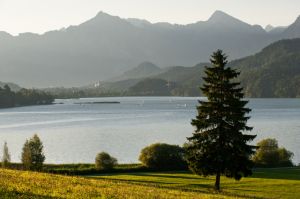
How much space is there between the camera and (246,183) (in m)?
58.9

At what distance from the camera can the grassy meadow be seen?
75.4 feet

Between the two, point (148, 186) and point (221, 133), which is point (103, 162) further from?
point (148, 186)

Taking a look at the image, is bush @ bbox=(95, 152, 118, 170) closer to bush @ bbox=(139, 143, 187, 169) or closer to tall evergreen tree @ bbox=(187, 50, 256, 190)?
bush @ bbox=(139, 143, 187, 169)

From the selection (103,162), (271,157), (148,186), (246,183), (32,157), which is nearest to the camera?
(148,186)

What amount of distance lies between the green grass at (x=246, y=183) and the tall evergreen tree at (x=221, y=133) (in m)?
2.27

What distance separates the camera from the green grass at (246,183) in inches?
1965

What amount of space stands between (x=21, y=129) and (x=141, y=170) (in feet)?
356

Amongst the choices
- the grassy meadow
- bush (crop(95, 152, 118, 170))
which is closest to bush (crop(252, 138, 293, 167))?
the grassy meadow

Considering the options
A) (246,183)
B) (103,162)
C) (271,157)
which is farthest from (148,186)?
(271,157)

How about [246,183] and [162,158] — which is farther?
[162,158]

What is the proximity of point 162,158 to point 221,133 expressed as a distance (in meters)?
32.5

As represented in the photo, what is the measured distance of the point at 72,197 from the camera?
21.2m

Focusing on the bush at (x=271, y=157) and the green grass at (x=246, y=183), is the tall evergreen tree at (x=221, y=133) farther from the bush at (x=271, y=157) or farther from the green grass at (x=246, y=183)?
the bush at (x=271, y=157)

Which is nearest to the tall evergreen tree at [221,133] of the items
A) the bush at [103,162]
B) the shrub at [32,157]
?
the bush at [103,162]
